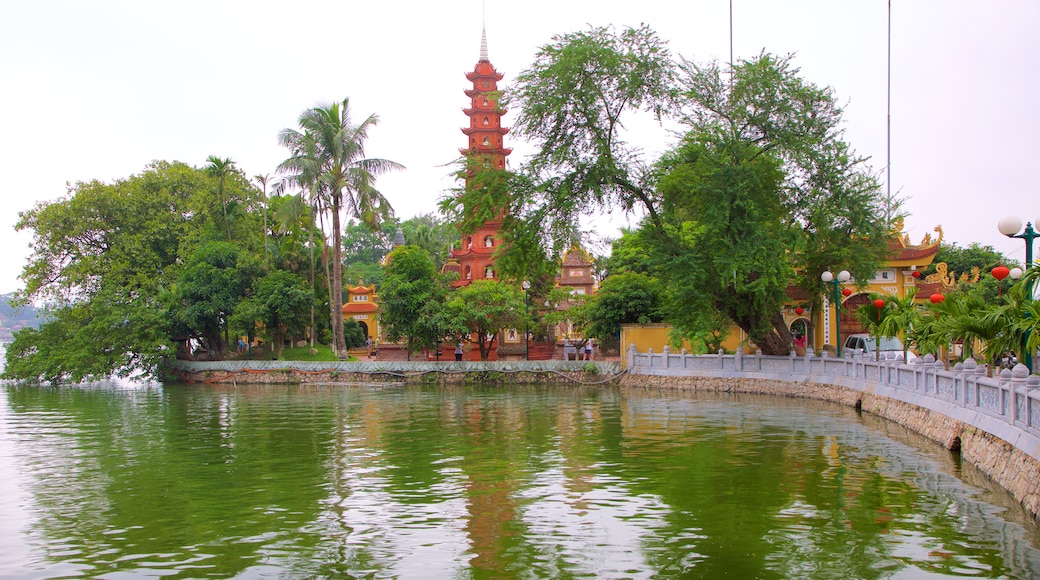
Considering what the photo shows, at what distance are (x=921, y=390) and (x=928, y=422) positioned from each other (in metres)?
1.04

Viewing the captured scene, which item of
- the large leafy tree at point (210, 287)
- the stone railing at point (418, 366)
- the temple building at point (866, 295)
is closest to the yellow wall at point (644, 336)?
the stone railing at point (418, 366)

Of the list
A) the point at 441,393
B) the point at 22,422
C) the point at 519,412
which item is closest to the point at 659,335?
the point at 441,393

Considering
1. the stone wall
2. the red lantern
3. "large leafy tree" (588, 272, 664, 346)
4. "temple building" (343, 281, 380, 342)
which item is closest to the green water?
the stone wall

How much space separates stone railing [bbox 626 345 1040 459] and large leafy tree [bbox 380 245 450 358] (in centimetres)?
936

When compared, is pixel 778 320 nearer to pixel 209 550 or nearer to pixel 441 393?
pixel 441 393

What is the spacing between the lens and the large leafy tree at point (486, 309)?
A: 3819 cm

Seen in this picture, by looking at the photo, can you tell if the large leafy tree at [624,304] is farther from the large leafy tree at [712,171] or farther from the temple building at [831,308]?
the large leafy tree at [712,171]

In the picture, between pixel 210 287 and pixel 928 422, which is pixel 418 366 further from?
pixel 928 422

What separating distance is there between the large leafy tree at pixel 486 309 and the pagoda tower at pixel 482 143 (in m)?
9.90

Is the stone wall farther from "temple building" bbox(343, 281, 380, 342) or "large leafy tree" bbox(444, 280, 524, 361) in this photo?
"temple building" bbox(343, 281, 380, 342)

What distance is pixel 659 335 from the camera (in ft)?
116

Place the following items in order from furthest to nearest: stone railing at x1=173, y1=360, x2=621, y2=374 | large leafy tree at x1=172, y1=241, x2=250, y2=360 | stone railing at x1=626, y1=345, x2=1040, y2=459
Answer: large leafy tree at x1=172, y1=241, x2=250, y2=360
stone railing at x1=173, y1=360, x2=621, y2=374
stone railing at x1=626, y1=345, x2=1040, y2=459

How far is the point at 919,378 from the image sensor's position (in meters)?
17.8

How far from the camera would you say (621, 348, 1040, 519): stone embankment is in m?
11.4
